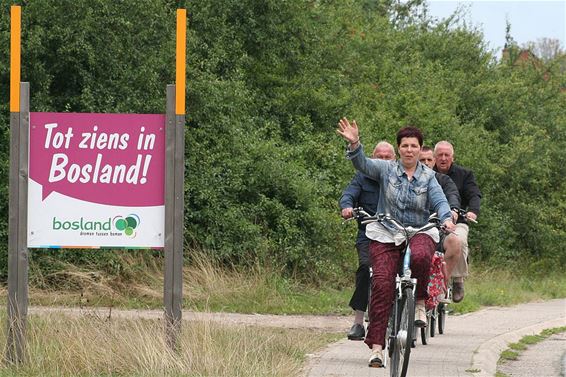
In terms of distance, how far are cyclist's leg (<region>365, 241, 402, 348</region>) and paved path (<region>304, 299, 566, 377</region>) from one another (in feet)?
1.35

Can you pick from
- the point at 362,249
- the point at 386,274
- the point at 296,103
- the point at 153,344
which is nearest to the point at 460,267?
→ the point at 362,249

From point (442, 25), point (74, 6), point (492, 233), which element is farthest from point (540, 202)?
point (74, 6)

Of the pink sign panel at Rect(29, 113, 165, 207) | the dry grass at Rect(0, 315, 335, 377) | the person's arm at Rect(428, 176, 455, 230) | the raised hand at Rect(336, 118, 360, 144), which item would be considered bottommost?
the dry grass at Rect(0, 315, 335, 377)

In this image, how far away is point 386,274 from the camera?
905 cm

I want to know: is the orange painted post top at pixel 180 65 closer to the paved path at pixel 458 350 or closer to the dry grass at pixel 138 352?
the dry grass at pixel 138 352

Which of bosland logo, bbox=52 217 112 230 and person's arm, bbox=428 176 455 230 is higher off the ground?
person's arm, bbox=428 176 455 230

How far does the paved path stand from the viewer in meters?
9.54

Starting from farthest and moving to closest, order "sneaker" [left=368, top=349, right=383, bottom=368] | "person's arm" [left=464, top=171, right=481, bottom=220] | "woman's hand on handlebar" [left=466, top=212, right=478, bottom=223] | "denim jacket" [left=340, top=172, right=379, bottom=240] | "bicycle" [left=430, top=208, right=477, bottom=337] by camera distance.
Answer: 1. "person's arm" [left=464, top=171, right=481, bottom=220]
2. "bicycle" [left=430, top=208, right=477, bottom=337]
3. "woman's hand on handlebar" [left=466, top=212, right=478, bottom=223]
4. "denim jacket" [left=340, top=172, right=379, bottom=240]
5. "sneaker" [left=368, top=349, right=383, bottom=368]

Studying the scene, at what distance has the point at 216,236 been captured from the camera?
1838cm

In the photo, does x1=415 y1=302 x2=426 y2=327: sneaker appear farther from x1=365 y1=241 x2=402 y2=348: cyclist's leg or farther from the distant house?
the distant house

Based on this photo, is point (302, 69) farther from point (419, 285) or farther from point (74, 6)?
point (419, 285)

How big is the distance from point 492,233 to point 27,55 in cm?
1219

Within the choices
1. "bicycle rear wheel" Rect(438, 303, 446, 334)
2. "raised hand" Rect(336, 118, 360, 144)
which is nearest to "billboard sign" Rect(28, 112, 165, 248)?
"raised hand" Rect(336, 118, 360, 144)

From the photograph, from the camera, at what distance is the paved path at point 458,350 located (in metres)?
9.54
